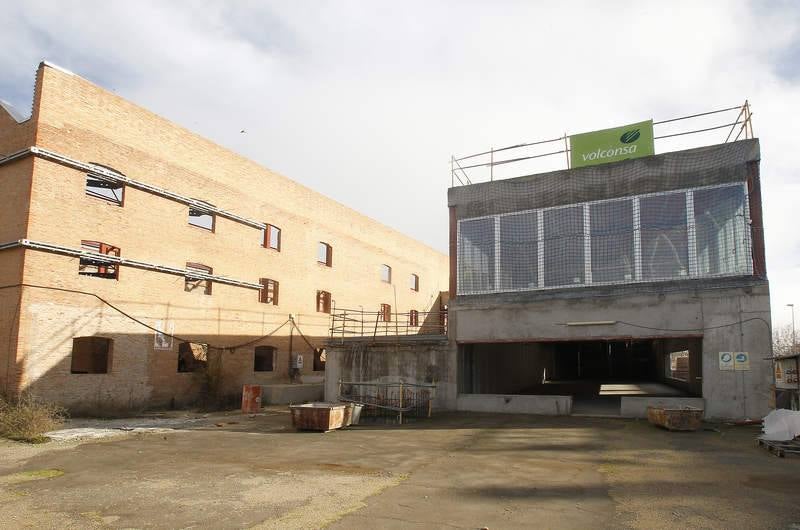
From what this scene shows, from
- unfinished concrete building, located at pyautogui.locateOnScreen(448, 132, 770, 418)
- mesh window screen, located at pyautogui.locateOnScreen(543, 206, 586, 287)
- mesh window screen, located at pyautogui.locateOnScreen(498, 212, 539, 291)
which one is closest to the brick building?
unfinished concrete building, located at pyautogui.locateOnScreen(448, 132, 770, 418)

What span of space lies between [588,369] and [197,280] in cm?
3547

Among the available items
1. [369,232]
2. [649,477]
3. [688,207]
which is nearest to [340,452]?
[649,477]

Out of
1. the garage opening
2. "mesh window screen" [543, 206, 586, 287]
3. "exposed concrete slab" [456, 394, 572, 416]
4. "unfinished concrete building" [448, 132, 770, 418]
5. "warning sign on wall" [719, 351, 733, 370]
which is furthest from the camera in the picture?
the garage opening

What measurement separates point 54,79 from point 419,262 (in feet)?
96.6

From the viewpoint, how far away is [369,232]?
38562 mm

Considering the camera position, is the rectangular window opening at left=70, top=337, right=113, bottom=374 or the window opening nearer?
the rectangular window opening at left=70, top=337, right=113, bottom=374

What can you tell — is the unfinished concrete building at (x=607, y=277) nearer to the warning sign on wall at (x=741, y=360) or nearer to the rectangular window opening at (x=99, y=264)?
the warning sign on wall at (x=741, y=360)

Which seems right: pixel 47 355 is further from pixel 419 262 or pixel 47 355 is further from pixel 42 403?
pixel 419 262

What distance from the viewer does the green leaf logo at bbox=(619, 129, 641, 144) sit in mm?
20047

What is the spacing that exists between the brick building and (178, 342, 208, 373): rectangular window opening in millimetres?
59

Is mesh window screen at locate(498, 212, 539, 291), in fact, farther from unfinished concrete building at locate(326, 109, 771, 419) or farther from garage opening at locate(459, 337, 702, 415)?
garage opening at locate(459, 337, 702, 415)

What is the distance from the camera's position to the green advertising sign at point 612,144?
1989cm

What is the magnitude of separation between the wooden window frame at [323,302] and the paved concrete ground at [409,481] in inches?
715

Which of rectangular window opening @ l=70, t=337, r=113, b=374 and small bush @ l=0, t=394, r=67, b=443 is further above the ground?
rectangular window opening @ l=70, t=337, r=113, b=374
